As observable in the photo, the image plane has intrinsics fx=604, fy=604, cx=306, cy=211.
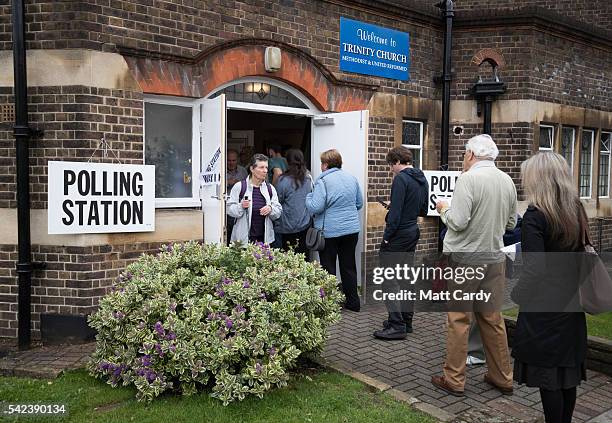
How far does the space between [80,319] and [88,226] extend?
0.95 m

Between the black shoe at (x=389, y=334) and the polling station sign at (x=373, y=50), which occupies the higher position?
the polling station sign at (x=373, y=50)

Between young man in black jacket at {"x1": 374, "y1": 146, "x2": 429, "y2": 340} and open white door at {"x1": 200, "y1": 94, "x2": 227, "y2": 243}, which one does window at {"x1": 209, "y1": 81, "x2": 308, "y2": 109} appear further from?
young man in black jacket at {"x1": 374, "y1": 146, "x2": 429, "y2": 340}

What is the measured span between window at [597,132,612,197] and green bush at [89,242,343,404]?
9.24 metres

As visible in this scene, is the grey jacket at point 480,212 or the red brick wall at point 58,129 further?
the red brick wall at point 58,129

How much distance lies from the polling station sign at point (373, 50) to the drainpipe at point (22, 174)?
4205mm

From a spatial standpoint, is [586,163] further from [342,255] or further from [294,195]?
[294,195]

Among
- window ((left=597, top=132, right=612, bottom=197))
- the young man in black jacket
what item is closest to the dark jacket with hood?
the young man in black jacket

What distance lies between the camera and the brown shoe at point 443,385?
482cm

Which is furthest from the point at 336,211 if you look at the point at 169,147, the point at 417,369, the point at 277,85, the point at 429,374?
the point at 429,374

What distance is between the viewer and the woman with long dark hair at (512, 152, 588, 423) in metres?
3.68

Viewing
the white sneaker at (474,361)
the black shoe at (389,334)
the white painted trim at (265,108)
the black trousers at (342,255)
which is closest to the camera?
the white sneaker at (474,361)

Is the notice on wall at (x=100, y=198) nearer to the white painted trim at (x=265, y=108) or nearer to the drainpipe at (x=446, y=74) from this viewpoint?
the white painted trim at (x=265, y=108)

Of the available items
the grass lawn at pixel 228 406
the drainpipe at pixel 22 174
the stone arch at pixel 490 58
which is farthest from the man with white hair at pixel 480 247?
the stone arch at pixel 490 58

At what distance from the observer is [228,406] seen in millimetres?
4211
